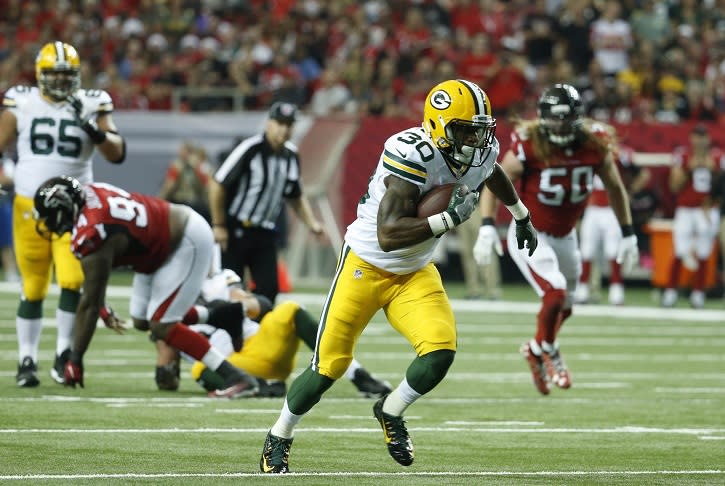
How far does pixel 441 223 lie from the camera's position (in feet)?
18.3

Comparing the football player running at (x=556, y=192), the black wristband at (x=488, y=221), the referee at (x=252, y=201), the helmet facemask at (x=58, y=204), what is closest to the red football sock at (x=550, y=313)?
the football player running at (x=556, y=192)

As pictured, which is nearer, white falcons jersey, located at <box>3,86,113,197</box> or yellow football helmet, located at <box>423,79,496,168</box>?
yellow football helmet, located at <box>423,79,496,168</box>

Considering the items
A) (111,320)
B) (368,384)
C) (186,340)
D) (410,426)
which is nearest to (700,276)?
(368,384)

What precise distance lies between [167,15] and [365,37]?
322 centimetres

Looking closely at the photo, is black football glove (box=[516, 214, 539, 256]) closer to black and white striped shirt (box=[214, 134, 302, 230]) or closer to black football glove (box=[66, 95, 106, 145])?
black football glove (box=[66, 95, 106, 145])

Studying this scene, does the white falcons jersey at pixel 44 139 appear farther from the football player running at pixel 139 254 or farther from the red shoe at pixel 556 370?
the red shoe at pixel 556 370

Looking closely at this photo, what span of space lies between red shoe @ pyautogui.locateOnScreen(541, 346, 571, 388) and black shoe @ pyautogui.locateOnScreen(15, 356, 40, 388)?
292 cm

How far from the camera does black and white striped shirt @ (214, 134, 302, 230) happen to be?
31.7ft

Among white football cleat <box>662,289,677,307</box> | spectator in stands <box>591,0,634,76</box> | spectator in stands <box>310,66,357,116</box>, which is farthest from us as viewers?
spectator in stands <box>591,0,634,76</box>

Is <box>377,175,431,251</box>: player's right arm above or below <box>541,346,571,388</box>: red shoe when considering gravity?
above

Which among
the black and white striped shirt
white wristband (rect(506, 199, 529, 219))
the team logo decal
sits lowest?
the black and white striped shirt

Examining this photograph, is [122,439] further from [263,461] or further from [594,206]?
[594,206]

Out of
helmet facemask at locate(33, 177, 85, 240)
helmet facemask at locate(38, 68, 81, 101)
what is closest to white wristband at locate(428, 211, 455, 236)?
helmet facemask at locate(33, 177, 85, 240)

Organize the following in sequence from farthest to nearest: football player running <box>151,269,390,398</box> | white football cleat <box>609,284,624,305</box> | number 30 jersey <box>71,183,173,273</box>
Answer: white football cleat <box>609,284,624,305</box>, football player running <box>151,269,390,398</box>, number 30 jersey <box>71,183,173,273</box>
